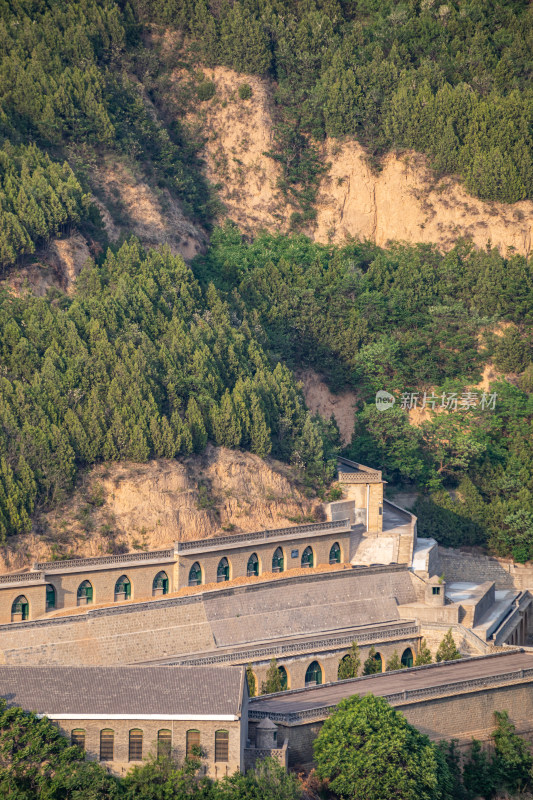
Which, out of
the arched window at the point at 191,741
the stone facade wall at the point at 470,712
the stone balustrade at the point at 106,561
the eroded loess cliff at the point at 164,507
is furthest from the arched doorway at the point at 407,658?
the arched window at the point at 191,741

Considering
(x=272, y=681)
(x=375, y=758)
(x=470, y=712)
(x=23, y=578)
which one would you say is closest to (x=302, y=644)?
(x=272, y=681)

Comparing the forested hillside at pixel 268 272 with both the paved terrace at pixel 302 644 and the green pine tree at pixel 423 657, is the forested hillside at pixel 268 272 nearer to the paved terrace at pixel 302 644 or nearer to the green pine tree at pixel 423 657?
Result: the paved terrace at pixel 302 644

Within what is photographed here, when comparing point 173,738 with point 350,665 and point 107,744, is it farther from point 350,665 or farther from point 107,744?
point 350,665

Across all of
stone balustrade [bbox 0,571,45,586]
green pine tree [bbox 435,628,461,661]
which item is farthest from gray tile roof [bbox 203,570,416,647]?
stone balustrade [bbox 0,571,45,586]

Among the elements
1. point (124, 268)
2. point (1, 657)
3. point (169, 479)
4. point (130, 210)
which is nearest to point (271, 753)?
point (1, 657)

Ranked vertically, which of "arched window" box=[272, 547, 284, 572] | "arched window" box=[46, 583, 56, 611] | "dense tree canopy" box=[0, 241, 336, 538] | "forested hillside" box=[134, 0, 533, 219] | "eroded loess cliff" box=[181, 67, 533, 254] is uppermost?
"forested hillside" box=[134, 0, 533, 219]

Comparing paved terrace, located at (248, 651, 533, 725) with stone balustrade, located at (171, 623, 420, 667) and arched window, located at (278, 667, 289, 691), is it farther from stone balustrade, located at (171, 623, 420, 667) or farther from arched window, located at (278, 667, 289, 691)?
stone balustrade, located at (171, 623, 420, 667)

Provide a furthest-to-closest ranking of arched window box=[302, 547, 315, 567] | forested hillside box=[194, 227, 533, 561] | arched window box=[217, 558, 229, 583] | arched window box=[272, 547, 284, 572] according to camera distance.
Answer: forested hillside box=[194, 227, 533, 561] < arched window box=[302, 547, 315, 567] < arched window box=[272, 547, 284, 572] < arched window box=[217, 558, 229, 583]
